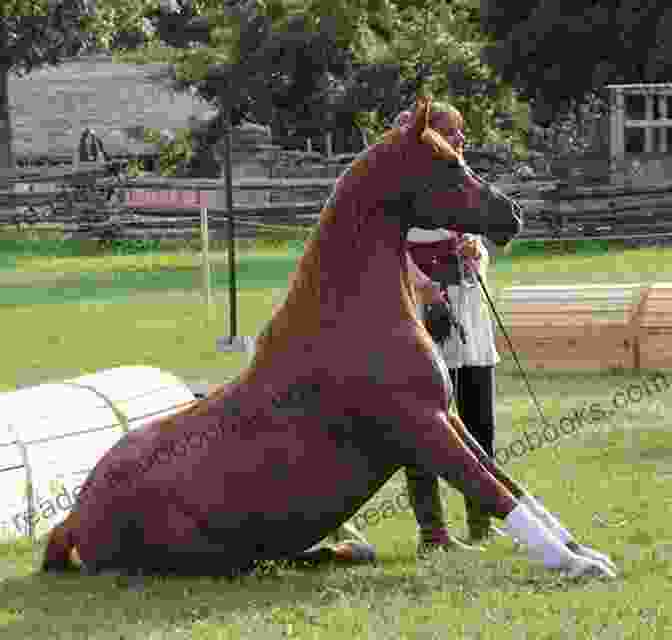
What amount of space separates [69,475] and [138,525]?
62.8 inches

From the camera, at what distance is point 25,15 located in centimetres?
3725

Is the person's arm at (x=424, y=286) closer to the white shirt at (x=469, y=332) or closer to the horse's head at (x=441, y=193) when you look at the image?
the white shirt at (x=469, y=332)

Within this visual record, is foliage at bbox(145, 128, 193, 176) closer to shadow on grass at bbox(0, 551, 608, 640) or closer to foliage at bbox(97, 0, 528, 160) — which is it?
foliage at bbox(97, 0, 528, 160)

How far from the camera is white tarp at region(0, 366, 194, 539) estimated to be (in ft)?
24.7

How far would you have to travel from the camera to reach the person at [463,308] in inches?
282

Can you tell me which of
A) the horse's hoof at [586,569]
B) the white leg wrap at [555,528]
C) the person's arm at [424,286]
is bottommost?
the horse's hoof at [586,569]

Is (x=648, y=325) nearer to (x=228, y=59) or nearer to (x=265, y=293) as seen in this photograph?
(x=265, y=293)

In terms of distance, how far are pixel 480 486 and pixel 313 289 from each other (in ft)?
3.09

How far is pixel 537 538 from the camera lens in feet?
19.3

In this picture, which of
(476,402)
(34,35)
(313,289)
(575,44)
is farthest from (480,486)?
(34,35)

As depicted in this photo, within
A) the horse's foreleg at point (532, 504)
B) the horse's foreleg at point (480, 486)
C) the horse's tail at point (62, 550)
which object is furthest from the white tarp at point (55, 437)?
the horse's foreleg at point (480, 486)

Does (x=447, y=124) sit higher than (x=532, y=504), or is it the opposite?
(x=447, y=124)

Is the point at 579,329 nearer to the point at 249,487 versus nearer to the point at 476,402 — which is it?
the point at 476,402

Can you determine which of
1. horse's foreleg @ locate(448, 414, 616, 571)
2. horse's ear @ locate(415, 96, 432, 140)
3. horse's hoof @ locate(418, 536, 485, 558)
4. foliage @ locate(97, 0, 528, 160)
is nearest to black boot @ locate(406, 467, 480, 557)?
horse's hoof @ locate(418, 536, 485, 558)
